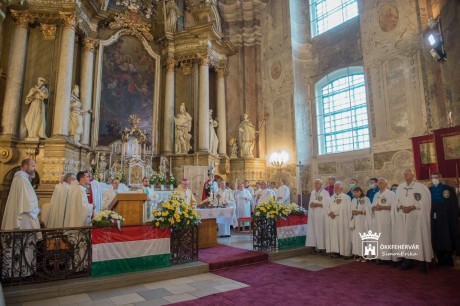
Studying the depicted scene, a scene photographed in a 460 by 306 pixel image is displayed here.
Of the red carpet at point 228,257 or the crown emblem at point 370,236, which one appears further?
the crown emblem at point 370,236

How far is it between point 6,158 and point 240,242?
813 cm

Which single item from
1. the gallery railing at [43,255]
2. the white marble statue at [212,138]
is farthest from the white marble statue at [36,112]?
the white marble statue at [212,138]

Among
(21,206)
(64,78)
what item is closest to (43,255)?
(21,206)

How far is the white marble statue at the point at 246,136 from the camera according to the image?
50.3 feet

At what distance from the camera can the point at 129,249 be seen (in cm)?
588

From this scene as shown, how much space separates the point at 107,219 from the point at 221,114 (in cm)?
1055

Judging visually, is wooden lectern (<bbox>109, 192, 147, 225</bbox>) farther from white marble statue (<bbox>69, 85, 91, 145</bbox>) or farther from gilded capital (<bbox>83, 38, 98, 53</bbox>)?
gilded capital (<bbox>83, 38, 98, 53</bbox>)

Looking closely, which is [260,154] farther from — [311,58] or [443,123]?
[443,123]

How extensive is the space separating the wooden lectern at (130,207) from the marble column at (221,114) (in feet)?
30.2

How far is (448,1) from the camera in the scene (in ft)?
29.2

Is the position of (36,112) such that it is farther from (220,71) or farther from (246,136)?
(246,136)

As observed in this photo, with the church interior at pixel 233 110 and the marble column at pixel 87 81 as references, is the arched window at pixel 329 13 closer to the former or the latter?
the church interior at pixel 233 110

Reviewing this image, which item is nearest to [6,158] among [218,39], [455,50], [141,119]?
[141,119]

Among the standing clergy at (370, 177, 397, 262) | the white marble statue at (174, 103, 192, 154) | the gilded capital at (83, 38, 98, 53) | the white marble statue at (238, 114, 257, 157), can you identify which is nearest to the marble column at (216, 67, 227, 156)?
the white marble statue at (238, 114, 257, 157)
